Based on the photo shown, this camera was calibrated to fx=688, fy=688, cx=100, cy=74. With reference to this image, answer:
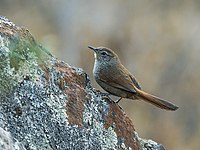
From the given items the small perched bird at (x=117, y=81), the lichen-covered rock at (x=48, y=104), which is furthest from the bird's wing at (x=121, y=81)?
the lichen-covered rock at (x=48, y=104)

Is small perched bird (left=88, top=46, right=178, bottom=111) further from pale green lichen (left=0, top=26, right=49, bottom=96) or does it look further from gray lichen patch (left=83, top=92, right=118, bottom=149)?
pale green lichen (left=0, top=26, right=49, bottom=96)

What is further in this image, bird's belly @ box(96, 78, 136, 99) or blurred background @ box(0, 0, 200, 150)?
blurred background @ box(0, 0, 200, 150)

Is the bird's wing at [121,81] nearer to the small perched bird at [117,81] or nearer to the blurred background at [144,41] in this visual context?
the small perched bird at [117,81]

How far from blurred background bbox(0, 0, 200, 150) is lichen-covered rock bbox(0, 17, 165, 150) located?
34.7 ft

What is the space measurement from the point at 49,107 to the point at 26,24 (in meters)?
16.9

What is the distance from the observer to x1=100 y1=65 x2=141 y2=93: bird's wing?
5.13m

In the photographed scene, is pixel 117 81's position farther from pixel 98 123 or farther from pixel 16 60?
pixel 16 60

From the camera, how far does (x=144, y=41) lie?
19.0m

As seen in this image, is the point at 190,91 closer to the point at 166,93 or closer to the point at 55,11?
the point at 166,93

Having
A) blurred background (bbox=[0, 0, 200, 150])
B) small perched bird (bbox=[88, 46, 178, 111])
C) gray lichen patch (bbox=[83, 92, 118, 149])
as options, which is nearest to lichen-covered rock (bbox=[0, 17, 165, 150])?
gray lichen patch (bbox=[83, 92, 118, 149])

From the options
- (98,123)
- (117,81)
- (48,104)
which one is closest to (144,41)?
(117,81)

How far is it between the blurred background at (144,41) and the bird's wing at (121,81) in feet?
30.6

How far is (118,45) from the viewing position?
1833cm

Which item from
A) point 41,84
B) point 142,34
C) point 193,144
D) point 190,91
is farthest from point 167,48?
point 41,84
